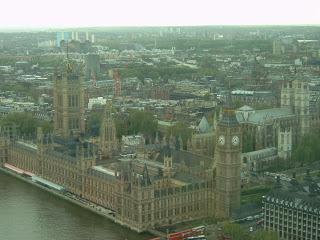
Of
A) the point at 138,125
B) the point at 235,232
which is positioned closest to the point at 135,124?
the point at 138,125

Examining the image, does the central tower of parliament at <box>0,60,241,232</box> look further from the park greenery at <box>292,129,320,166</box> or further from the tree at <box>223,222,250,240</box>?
the park greenery at <box>292,129,320,166</box>

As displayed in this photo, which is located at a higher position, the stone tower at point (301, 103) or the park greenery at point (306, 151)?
the stone tower at point (301, 103)

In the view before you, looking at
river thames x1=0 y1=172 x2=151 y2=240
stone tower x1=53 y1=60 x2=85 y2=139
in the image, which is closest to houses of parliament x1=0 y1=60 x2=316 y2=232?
river thames x1=0 y1=172 x2=151 y2=240

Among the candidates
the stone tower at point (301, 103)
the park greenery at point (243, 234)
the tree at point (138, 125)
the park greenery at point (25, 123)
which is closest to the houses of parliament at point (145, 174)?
the park greenery at point (243, 234)

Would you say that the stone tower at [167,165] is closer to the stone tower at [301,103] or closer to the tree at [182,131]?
the tree at [182,131]

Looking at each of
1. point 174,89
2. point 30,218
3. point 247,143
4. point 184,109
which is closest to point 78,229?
point 30,218
